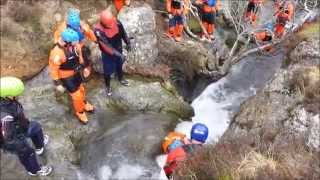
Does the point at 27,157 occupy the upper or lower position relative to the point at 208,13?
lower

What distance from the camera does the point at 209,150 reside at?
672 centimetres

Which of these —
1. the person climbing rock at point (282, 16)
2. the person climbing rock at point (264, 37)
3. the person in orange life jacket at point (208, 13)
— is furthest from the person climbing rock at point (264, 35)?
the person in orange life jacket at point (208, 13)

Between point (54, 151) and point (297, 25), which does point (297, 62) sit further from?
point (54, 151)

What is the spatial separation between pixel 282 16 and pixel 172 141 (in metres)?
5.72

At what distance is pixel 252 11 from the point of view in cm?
1331

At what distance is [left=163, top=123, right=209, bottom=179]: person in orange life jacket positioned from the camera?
7773 millimetres

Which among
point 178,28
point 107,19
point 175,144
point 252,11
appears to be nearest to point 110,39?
point 107,19

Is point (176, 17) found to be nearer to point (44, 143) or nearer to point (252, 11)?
point (252, 11)

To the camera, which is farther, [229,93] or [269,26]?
[269,26]

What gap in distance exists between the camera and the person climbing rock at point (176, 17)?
11383 millimetres

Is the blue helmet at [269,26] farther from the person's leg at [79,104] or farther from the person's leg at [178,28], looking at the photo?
the person's leg at [79,104]

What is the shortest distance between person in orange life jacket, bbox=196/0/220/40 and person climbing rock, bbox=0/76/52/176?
5.80 metres

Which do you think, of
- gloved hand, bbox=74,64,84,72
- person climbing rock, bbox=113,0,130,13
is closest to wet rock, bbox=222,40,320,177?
gloved hand, bbox=74,64,84,72

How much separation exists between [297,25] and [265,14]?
2.17m
